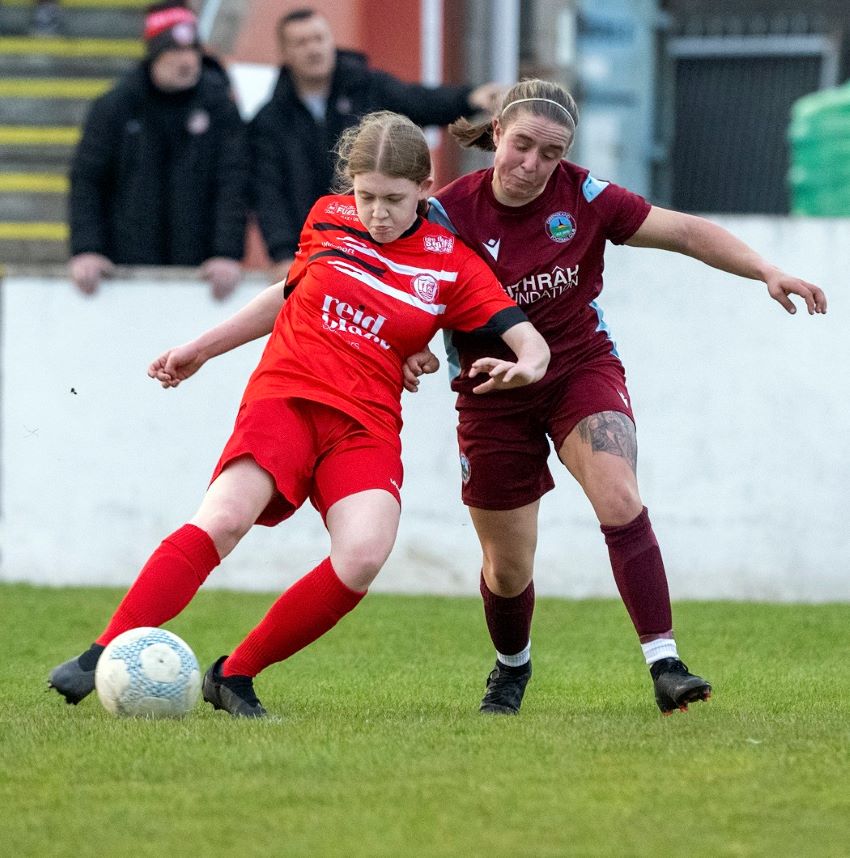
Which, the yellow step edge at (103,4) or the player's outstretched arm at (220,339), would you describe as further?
the yellow step edge at (103,4)

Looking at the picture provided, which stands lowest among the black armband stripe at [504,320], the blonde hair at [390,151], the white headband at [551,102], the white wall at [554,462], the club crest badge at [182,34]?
the white wall at [554,462]

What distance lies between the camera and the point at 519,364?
4.84 m

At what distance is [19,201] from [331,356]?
7366 mm

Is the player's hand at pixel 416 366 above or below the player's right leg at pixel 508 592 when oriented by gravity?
above

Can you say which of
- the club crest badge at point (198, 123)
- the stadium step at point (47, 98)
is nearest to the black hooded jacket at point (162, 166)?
the club crest badge at point (198, 123)

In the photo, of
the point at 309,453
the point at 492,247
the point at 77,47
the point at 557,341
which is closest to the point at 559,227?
the point at 492,247

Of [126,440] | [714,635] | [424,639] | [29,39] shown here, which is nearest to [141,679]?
[424,639]

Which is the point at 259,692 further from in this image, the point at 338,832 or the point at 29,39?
the point at 29,39

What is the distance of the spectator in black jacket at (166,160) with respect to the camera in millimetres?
8859

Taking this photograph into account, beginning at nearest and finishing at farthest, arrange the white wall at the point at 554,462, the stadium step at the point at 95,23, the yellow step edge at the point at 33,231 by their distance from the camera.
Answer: the white wall at the point at 554,462 < the yellow step edge at the point at 33,231 < the stadium step at the point at 95,23

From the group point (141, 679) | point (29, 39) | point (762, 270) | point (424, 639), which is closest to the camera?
point (141, 679)

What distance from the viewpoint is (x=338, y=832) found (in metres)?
3.53

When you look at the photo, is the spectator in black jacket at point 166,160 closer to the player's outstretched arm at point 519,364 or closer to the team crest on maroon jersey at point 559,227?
the team crest on maroon jersey at point 559,227

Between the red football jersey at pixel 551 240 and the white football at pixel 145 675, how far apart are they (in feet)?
4.22
